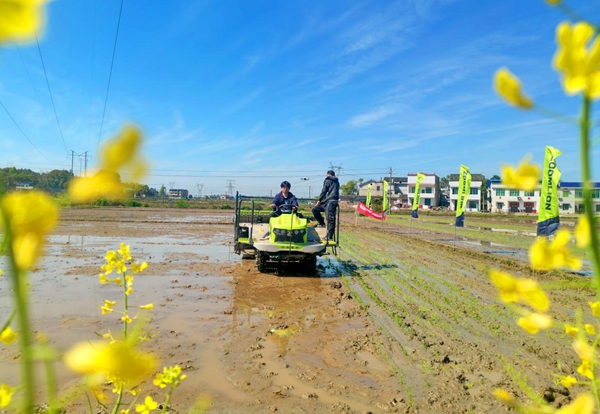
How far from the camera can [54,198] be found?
40cm

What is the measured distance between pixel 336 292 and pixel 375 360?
329 centimetres

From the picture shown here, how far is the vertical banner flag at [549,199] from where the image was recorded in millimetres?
10305

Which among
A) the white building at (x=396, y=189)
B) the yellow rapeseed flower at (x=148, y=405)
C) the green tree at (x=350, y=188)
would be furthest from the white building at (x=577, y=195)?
the green tree at (x=350, y=188)

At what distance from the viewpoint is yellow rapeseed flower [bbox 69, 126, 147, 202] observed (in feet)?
1.18

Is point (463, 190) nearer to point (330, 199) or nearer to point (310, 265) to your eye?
point (330, 199)

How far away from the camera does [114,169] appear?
1.22 feet

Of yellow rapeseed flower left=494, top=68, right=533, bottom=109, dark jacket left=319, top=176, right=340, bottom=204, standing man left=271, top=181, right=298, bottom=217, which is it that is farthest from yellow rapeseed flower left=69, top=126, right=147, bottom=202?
dark jacket left=319, top=176, right=340, bottom=204

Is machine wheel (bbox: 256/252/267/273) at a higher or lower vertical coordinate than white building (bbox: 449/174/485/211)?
lower

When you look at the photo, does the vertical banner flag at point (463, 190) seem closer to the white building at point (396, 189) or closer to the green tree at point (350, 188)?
the white building at point (396, 189)

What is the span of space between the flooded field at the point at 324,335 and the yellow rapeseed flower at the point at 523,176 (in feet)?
0.65

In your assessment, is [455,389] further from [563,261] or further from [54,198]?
[54,198]

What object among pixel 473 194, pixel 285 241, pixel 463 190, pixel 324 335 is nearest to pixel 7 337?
pixel 324 335

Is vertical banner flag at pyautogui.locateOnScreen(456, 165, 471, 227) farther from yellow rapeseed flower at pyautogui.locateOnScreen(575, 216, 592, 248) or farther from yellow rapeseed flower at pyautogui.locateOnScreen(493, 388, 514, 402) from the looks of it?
yellow rapeseed flower at pyautogui.locateOnScreen(575, 216, 592, 248)

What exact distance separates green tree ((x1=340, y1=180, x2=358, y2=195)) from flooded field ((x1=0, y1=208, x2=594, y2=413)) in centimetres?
9150
